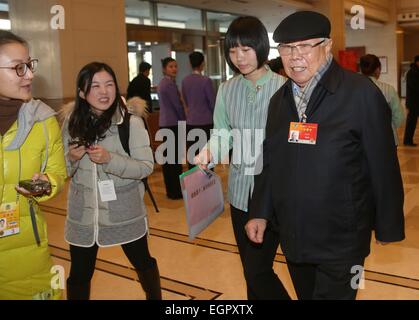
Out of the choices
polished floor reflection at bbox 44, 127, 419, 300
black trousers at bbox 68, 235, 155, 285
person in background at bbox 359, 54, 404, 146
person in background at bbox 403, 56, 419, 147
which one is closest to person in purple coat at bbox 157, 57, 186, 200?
polished floor reflection at bbox 44, 127, 419, 300

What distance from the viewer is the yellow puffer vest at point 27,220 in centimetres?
161

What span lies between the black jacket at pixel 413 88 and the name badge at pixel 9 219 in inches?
333

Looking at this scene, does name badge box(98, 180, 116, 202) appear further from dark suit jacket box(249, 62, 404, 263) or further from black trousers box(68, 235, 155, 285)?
dark suit jacket box(249, 62, 404, 263)

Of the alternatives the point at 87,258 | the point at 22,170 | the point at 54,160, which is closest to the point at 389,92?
the point at 87,258

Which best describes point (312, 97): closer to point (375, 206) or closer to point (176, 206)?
point (375, 206)


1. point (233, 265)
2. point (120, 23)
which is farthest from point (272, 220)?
point (120, 23)

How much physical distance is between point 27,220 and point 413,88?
8.53 m

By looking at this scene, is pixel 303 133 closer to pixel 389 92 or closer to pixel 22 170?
pixel 22 170

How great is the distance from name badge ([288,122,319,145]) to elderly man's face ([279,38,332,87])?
16 cm

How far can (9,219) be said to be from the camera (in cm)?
162

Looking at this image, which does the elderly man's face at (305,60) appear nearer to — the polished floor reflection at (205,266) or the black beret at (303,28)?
the black beret at (303,28)

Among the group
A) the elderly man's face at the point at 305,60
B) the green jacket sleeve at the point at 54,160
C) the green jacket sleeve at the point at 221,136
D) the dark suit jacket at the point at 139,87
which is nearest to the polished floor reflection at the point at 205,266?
the green jacket sleeve at the point at 221,136
